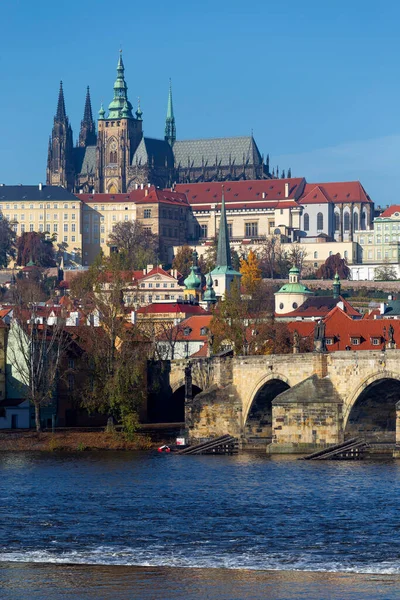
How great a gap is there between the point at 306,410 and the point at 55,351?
17.9 meters

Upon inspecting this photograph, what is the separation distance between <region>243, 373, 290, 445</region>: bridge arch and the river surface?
243 inches

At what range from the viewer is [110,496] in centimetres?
5069

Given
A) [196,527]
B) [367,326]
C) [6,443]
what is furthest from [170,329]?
[196,527]

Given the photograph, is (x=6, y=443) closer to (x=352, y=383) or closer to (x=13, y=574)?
(x=352, y=383)

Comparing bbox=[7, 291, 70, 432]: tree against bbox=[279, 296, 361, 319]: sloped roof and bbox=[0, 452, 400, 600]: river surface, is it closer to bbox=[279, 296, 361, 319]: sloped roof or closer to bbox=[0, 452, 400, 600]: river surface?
bbox=[0, 452, 400, 600]: river surface

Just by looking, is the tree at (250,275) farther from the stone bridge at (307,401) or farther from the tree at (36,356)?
the stone bridge at (307,401)

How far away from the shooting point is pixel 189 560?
3825cm

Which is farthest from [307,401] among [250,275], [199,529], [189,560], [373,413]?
[250,275]

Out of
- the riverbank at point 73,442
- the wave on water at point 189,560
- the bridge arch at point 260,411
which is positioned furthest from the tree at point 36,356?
the wave on water at point 189,560

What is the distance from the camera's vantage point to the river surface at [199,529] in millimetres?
35500

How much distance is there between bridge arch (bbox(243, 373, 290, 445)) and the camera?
6712 centimetres

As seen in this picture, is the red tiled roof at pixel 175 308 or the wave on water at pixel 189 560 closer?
the wave on water at pixel 189 560

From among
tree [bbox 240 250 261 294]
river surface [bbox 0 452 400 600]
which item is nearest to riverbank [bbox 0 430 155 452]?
river surface [bbox 0 452 400 600]

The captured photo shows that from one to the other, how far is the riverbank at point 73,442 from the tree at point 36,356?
156 centimetres
